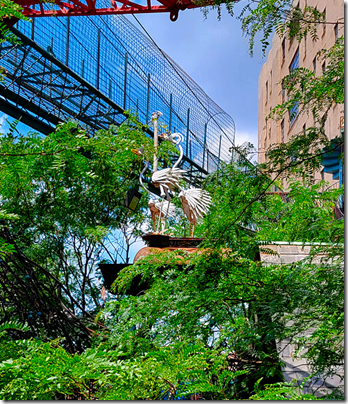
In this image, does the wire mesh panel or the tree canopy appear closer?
the tree canopy

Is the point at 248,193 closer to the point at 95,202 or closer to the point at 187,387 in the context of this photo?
the point at 187,387

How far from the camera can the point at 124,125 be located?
739 centimetres

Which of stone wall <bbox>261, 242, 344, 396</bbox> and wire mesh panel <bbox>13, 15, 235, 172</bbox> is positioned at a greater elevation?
wire mesh panel <bbox>13, 15, 235, 172</bbox>

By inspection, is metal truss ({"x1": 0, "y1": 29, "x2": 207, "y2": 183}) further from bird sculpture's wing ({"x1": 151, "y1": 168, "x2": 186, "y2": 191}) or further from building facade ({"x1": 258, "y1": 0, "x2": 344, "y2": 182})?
building facade ({"x1": 258, "y1": 0, "x2": 344, "y2": 182})

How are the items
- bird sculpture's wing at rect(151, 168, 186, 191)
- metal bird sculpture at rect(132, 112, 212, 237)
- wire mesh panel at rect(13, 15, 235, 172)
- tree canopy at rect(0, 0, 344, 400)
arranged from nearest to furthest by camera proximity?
tree canopy at rect(0, 0, 344, 400), metal bird sculpture at rect(132, 112, 212, 237), bird sculpture's wing at rect(151, 168, 186, 191), wire mesh panel at rect(13, 15, 235, 172)

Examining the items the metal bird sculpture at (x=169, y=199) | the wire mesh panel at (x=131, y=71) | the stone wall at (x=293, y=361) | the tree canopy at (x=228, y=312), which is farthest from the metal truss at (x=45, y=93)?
the tree canopy at (x=228, y=312)

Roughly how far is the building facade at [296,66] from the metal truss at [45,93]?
12.2 feet

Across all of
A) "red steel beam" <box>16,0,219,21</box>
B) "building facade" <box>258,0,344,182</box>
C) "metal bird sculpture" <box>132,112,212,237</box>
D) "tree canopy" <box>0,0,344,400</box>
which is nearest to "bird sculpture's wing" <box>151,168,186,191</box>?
"metal bird sculpture" <box>132,112,212,237</box>

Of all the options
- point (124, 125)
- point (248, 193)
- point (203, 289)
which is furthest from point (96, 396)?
point (124, 125)

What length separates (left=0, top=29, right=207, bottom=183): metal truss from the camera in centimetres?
687

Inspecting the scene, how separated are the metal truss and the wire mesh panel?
5.4 inches

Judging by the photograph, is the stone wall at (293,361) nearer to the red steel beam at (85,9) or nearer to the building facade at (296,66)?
the red steel beam at (85,9)

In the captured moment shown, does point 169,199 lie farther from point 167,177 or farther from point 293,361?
point 293,361

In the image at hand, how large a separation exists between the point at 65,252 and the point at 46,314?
335 cm
